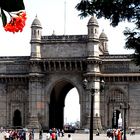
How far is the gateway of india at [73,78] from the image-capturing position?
5869 cm

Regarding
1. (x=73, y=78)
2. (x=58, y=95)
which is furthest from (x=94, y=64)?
(x=58, y=95)

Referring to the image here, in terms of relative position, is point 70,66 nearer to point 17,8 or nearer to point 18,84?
point 18,84

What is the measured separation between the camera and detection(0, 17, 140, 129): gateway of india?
5869 cm

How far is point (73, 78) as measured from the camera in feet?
198

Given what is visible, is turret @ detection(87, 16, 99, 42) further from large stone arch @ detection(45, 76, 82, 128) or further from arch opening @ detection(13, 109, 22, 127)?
Result: arch opening @ detection(13, 109, 22, 127)

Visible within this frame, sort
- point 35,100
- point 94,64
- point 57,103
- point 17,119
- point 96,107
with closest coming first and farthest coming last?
point 94,64 → point 96,107 → point 35,100 → point 17,119 → point 57,103

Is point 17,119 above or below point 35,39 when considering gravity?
below

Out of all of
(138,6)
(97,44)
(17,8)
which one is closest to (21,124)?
(97,44)

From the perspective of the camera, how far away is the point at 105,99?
59.8 meters

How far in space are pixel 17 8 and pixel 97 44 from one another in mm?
57393

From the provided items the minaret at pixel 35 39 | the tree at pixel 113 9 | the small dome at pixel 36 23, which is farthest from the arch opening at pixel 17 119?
the tree at pixel 113 9

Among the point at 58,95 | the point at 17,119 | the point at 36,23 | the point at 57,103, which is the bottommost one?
the point at 17,119

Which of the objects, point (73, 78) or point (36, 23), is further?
point (36, 23)

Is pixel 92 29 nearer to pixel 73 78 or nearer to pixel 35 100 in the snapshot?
pixel 73 78
